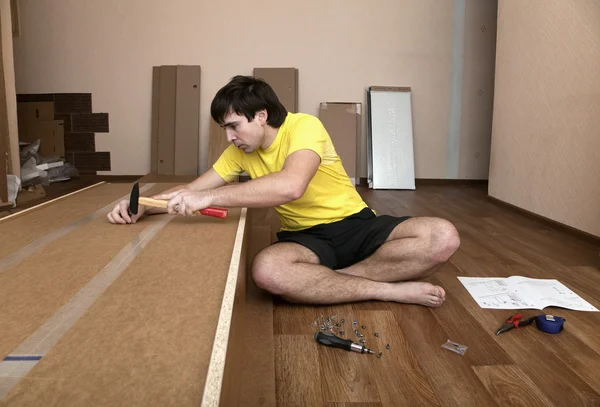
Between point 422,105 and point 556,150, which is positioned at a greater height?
point 422,105

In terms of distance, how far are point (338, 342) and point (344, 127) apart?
12.3ft

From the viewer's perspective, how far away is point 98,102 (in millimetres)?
5270

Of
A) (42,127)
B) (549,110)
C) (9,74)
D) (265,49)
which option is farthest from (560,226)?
(42,127)

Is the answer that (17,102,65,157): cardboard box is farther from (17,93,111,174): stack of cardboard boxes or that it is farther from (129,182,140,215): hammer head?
(129,182,140,215): hammer head

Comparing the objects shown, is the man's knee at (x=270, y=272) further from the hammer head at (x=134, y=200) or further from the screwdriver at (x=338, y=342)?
the hammer head at (x=134, y=200)

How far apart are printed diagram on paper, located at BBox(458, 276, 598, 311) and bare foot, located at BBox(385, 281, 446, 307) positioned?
0.21 metres

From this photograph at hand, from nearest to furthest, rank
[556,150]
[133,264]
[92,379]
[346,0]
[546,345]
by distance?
1. [92,379]
2. [133,264]
3. [546,345]
4. [556,150]
5. [346,0]

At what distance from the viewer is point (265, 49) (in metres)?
5.15

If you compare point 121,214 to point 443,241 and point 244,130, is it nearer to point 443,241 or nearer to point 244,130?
point 244,130

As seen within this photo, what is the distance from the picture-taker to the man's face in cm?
183

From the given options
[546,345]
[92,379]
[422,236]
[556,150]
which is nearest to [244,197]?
[422,236]

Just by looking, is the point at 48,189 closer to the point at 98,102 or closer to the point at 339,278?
the point at 98,102

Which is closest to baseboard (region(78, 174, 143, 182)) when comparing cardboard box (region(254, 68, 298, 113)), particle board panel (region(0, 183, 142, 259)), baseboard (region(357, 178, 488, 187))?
cardboard box (region(254, 68, 298, 113))

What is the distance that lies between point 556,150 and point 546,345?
204 centimetres
